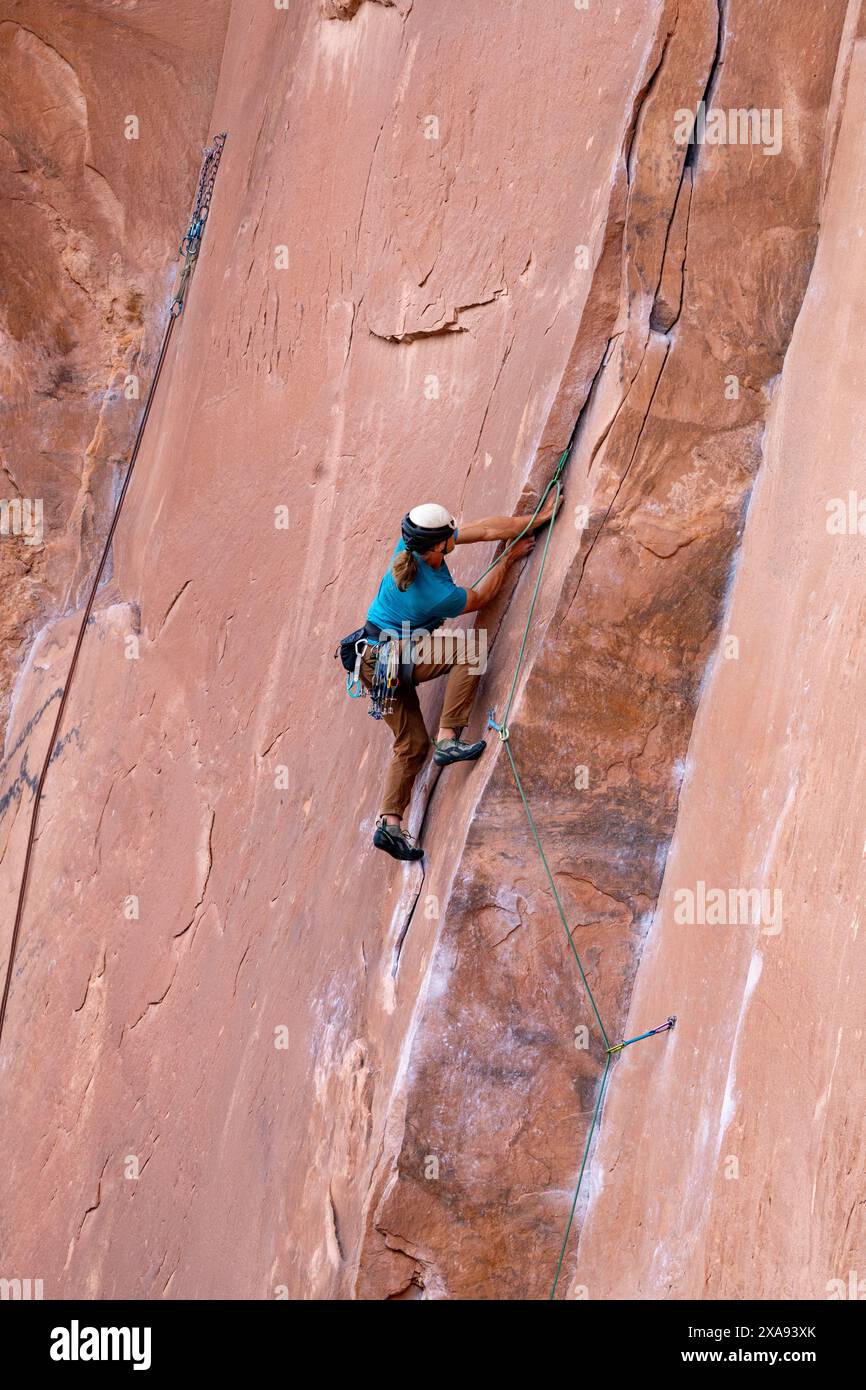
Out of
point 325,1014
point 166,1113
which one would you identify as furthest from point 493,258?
point 166,1113

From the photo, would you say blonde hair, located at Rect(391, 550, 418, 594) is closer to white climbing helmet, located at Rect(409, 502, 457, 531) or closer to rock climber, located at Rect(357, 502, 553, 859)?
rock climber, located at Rect(357, 502, 553, 859)

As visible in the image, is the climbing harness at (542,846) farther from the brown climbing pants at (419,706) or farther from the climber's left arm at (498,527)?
the brown climbing pants at (419,706)

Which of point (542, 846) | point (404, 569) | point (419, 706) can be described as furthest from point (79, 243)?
point (542, 846)

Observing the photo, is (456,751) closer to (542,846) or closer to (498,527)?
(542,846)

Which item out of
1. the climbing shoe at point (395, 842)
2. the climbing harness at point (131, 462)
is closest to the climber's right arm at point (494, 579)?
the climbing shoe at point (395, 842)

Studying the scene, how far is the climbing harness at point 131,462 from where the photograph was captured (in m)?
7.21

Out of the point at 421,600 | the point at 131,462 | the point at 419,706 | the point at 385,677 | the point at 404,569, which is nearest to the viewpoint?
the point at 404,569

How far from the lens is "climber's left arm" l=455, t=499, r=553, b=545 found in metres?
4.08

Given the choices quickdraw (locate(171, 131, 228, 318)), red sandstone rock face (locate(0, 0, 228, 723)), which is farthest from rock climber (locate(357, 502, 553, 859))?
red sandstone rock face (locate(0, 0, 228, 723))

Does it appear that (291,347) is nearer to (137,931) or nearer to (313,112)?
(313,112)

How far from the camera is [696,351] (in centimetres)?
411

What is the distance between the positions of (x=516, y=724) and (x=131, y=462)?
4676 millimetres

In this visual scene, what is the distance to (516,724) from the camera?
A: 410cm

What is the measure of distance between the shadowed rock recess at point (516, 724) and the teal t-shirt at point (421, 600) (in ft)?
0.76
